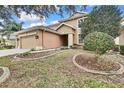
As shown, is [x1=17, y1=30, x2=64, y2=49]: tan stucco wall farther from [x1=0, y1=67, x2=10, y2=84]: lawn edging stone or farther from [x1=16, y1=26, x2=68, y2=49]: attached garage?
[x1=0, y1=67, x2=10, y2=84]: lawn edging stone

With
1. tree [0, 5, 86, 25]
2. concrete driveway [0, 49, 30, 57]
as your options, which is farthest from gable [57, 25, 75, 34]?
concrete driveway [0, 49, 30, 57]

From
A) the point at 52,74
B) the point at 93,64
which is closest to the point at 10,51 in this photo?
the point at 52,74

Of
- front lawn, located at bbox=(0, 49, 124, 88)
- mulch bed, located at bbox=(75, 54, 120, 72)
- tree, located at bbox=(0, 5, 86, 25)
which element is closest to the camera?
front lawn, located at bbox=(0, 49, 124, 88)

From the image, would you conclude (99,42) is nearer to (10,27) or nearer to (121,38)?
(121,38)

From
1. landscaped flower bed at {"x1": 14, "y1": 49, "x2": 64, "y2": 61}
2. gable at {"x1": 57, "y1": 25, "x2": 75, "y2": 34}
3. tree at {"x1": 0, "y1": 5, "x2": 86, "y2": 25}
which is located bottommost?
landscaped flower bed at {"x1": 14, "y1": 49, "x2": 64, "y2": 61}

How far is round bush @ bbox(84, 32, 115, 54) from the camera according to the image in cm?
406

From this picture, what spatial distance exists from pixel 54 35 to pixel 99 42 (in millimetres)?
939

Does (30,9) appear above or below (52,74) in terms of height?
above

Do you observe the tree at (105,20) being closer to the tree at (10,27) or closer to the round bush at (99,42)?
the round bush at (99,42)

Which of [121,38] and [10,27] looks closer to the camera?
[121,38]

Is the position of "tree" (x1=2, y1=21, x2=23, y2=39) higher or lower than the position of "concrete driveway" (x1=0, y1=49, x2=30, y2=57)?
higher

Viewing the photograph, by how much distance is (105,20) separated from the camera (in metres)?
4.05

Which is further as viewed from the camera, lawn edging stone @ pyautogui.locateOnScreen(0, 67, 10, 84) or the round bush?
the round bush

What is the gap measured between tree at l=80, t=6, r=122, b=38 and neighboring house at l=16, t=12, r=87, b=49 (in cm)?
20
